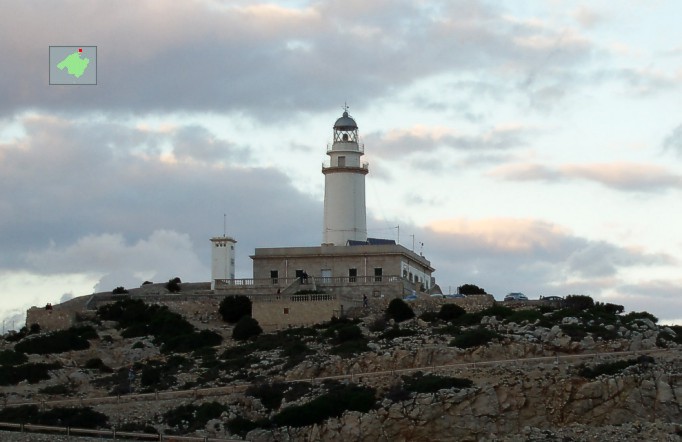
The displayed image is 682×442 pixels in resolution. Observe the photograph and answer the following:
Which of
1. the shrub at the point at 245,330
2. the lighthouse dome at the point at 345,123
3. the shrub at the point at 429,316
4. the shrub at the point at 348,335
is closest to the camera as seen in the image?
the shrub at the point at 348,335

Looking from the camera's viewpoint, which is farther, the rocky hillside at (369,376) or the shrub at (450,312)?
the shrub at (450,312)

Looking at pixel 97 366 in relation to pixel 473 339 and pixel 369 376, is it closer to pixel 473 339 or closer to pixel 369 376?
pixel 369 376

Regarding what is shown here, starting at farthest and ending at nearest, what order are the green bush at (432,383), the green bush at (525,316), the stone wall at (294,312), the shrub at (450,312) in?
1. the stone wall at (294,312)
2. the shrub at (450,312)
3. the green bush at (525,316)
4. the green bush at (432,383)

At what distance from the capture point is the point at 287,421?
48844 mm

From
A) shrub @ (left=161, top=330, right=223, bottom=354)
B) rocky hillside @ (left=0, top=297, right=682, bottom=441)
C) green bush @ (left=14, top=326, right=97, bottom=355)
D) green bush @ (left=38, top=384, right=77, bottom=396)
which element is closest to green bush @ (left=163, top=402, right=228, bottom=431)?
rocky hillside @ (left=0, top=297, right=682, bottom=441)

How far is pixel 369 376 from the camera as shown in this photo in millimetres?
52250

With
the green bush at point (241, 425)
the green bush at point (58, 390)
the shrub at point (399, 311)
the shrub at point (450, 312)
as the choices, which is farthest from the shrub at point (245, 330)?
the green bush at point (241, 425)

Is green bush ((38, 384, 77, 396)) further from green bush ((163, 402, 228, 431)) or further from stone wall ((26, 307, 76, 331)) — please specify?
stone wall ((26, 307, 76, 331))

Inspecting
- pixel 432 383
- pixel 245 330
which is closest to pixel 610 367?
pixel 432 383

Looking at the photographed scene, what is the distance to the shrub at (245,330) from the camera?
60.6m

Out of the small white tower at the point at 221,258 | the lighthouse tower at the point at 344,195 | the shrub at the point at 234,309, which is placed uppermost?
the lighthouse tower at the point at 344,195

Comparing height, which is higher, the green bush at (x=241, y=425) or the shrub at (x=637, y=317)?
the shrub at (x=637, y=317)

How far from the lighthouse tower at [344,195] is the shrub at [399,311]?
33.4 ft

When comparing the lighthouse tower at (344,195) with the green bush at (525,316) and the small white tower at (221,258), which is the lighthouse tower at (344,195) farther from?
the green bush at (525,316)
